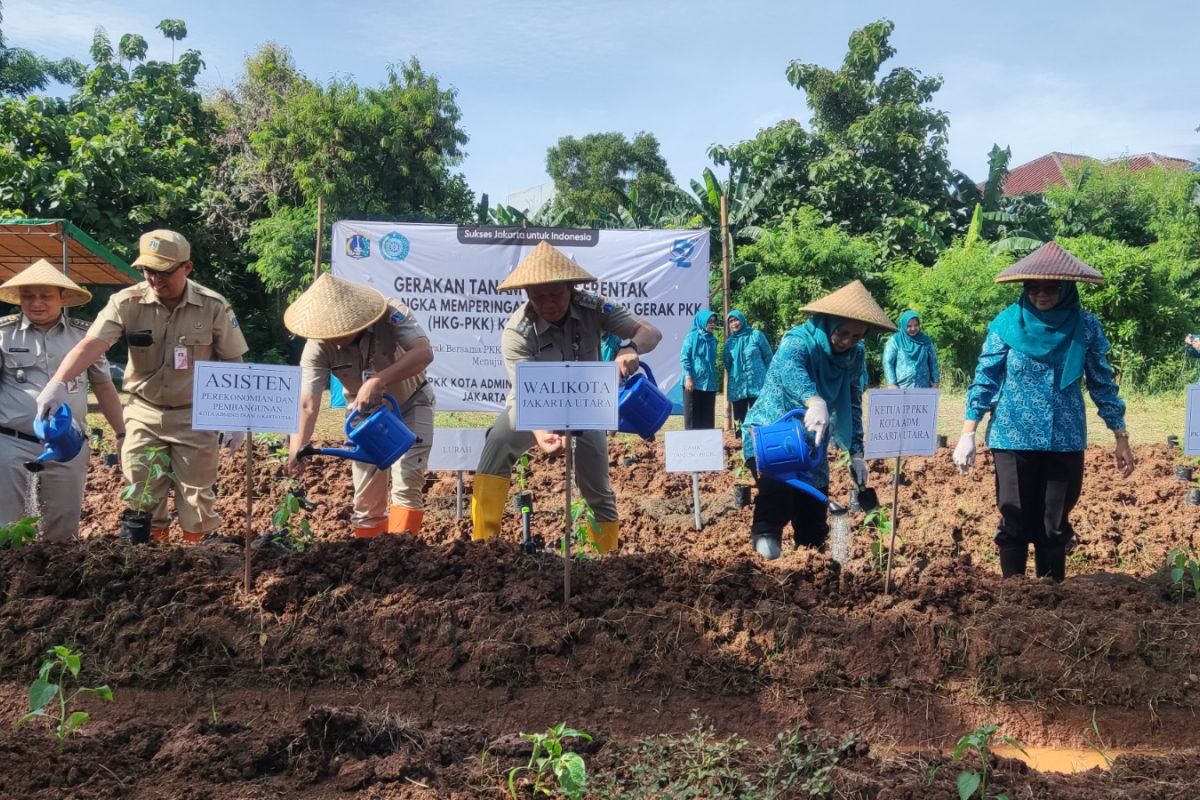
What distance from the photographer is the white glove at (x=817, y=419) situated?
165 inches

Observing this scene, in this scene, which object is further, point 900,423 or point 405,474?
point 405,474

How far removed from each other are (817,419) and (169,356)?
302 cm

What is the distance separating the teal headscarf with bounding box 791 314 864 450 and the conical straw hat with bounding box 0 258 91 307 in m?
3.36

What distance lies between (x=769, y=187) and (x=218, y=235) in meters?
11.3

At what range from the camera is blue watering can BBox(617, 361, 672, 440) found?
450 cm

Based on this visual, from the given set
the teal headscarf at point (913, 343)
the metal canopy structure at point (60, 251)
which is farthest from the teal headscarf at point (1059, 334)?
the metal canopy structure at point (60, 251)

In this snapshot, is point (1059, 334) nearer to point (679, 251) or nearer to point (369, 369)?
point (369, 369)

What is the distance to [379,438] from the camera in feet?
13.7

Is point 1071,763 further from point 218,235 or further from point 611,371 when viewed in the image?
point 218,235

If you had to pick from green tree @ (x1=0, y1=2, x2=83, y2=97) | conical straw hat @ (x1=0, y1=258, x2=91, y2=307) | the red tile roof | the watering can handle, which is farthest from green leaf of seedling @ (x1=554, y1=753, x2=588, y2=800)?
the red tile roof

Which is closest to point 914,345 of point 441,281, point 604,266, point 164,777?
point 604,266

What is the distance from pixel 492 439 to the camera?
15.6 feet

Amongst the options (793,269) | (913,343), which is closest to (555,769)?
(913,343)

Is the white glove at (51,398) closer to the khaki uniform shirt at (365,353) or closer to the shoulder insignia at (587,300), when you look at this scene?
the khaki uniform shirt at (365,353)
